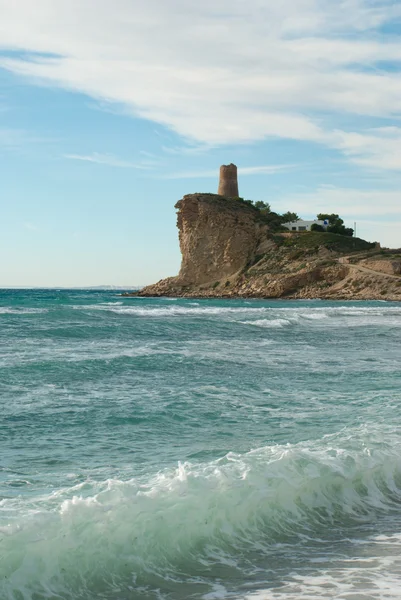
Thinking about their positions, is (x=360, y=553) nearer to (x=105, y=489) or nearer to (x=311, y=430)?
(x=105, y=489)

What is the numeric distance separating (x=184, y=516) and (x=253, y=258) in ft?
270

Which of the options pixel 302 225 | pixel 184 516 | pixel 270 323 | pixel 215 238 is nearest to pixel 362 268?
pixel 215 238

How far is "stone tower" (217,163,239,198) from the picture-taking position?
9981cm

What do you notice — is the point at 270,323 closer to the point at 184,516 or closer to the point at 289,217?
the point at 184,516

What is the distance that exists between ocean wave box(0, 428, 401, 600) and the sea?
14 millimetres

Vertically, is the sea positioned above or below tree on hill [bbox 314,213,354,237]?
below

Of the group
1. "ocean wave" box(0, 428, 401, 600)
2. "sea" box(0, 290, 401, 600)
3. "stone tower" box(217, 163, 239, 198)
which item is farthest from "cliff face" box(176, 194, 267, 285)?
"ocean wave" box(0, 428, 401, 600)

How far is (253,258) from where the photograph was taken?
8669 cm

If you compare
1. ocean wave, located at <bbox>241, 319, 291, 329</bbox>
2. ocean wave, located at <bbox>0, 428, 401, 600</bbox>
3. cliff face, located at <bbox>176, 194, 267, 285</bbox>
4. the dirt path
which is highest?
cliff face, located at <bbox>176, 194, 267, 285</bbox>

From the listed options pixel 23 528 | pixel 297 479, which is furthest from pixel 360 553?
pixel 23 528

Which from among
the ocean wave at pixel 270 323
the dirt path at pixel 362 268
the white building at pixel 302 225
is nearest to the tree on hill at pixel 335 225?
the white building at pixel 302 225

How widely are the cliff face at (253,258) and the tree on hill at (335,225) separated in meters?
9.59

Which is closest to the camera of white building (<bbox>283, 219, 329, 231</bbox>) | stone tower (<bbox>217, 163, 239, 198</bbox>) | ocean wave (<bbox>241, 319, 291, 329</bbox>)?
ocean wave (<bbox>241, 319, 291, 329</bbox>)

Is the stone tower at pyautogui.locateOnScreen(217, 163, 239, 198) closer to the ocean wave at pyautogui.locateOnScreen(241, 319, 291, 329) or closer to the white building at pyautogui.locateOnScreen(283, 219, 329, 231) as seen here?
the white building at pyautogui.locateOnScreen(283, 219, 329, 231)
